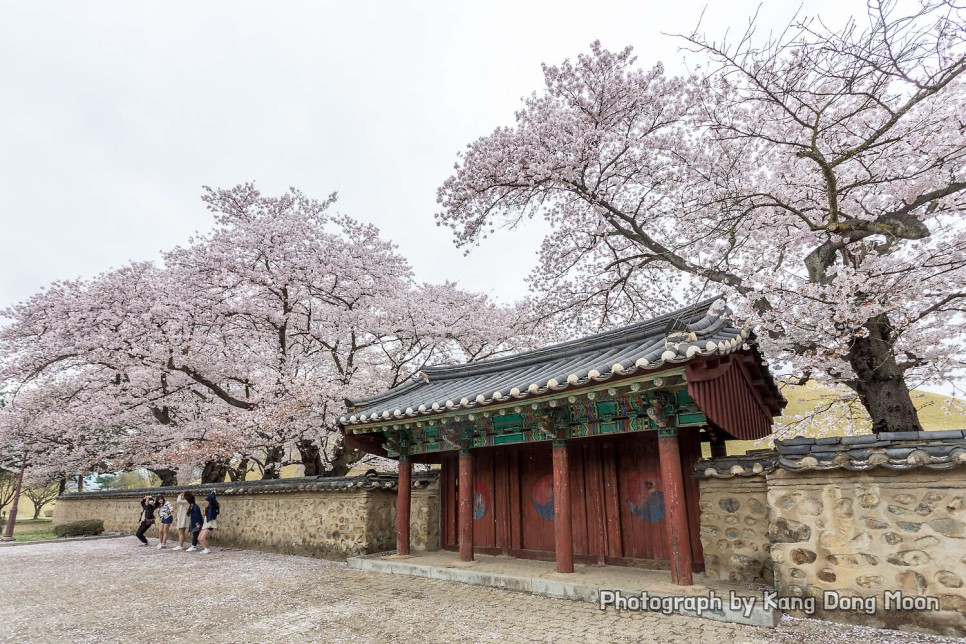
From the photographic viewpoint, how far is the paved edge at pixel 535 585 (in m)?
5.60

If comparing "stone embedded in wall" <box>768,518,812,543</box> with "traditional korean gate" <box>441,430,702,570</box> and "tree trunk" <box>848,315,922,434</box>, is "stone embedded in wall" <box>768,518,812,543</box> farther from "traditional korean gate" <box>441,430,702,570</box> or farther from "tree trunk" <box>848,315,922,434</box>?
"tree trunk" <box>848,315,922,434</box>

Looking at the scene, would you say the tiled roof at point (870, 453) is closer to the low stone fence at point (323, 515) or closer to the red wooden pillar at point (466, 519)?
the red wooden pillar at point (466, 519)

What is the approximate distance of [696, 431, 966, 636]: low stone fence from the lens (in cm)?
510

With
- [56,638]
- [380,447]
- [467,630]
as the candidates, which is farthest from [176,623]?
[380,447]

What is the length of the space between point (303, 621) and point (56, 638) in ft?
9.41

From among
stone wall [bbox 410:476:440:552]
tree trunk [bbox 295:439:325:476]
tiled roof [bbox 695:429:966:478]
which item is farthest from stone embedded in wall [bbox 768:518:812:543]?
tree trunk [bbox 295:439:325:476]

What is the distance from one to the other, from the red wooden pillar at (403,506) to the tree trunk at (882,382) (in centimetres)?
Result: 853

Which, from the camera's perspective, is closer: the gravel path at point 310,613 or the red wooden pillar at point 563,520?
the gravel path at point 310,613

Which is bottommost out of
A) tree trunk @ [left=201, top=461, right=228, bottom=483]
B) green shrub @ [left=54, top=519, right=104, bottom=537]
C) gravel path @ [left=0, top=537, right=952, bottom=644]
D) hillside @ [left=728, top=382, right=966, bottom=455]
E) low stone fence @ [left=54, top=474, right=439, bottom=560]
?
green shrub @ [left=54, top=519, right=104, bottom=537]

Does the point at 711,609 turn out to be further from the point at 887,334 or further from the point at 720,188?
the point at 720,188

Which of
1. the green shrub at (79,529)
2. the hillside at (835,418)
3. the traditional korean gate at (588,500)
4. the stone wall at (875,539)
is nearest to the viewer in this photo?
the stone wall at (875,539)

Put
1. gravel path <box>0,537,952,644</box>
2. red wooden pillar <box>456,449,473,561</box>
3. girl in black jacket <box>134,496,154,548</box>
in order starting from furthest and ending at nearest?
girl in black jacket <box>134,496,154,548</box>, red wooden pillar <box>456,449,473,561</box>, gravel path <box>0,537,952,644</box>

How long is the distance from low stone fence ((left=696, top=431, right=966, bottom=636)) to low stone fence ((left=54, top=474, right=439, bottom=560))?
6942 millimetres

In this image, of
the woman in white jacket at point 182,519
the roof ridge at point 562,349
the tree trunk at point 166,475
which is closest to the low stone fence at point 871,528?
the roof ridge at point 562,349
